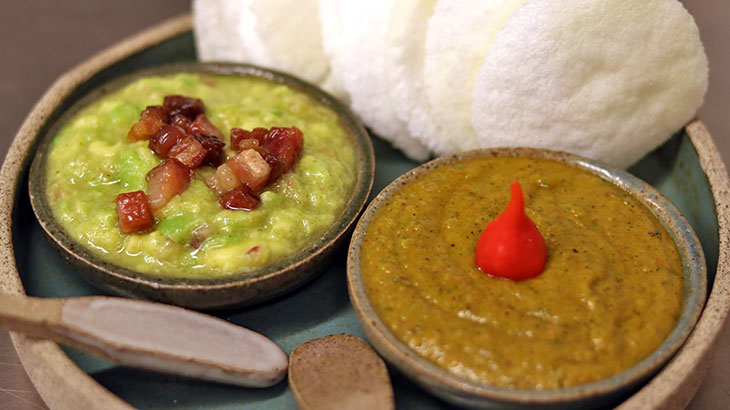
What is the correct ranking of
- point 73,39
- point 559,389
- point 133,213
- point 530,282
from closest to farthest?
point 559,389 < point 530,282 < point 133,213 < point 73,39

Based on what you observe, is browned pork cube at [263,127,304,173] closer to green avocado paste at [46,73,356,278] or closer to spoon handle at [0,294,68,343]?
green avocado paste at [46,73,356,278]

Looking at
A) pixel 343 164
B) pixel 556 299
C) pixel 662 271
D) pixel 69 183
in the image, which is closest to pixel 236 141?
pixel 343 164

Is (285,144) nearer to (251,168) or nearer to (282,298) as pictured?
(251,168)

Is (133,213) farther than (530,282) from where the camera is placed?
Yes

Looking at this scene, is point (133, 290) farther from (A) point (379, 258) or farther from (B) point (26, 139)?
(B) point (26, 139)

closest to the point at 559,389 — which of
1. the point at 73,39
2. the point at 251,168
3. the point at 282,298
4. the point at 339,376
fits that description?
the point at 339,376
